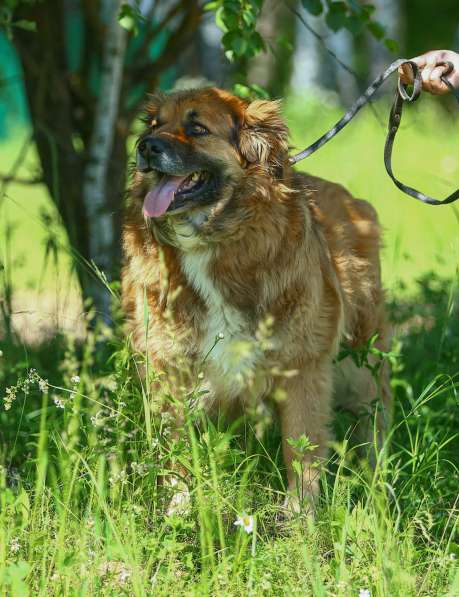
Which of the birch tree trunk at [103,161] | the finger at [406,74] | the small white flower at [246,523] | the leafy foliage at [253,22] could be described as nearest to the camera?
the small white flower at [246,523]

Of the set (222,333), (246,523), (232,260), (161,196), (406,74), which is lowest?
(246,523)

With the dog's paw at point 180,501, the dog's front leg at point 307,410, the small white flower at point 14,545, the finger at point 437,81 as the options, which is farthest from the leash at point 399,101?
the small white flower at point 14,545

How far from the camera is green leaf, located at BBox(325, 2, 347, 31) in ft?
12.9

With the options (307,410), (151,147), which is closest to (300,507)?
(307,410)

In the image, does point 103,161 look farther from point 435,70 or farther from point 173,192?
point 435,70

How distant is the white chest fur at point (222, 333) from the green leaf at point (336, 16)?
3.82ft

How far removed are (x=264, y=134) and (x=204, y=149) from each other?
0.94ft

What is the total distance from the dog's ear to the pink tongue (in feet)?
1.03

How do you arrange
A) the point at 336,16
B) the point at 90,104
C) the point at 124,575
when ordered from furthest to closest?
the point at 90,104, the point at 336,16, the point at 124,575

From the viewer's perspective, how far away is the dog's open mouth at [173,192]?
3627mm

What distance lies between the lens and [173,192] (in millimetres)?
3688

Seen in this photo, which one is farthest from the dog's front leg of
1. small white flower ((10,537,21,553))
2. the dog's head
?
small white flower ((10,537,21,553))

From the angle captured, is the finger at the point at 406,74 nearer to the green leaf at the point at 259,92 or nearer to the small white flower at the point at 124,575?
the green leaf at the point at 259,92

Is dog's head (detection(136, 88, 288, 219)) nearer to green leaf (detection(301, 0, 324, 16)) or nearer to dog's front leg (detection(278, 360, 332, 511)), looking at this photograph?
green leaf (detection(301, 0, 324, 16))
